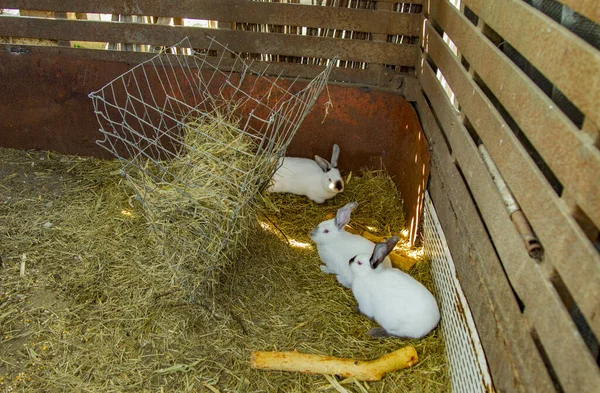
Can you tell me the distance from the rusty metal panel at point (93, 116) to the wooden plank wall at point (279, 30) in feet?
0.54

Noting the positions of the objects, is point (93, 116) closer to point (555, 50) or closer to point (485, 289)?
point (485, 289)

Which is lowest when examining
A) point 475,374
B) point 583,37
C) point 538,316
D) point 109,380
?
point 109,380

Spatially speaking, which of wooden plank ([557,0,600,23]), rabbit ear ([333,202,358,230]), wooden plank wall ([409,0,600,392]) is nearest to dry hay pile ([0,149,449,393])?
rabbit ear ([333,202,358,230])

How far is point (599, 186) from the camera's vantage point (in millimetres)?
1516

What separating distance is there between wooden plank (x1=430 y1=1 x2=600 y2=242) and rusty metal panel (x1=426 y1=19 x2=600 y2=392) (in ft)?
0.30

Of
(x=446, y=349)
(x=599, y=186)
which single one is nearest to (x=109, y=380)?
(x=446, y=349)

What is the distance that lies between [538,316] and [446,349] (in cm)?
136

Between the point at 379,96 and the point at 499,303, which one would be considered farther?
the point at 379,96

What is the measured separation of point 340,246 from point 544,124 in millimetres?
2058

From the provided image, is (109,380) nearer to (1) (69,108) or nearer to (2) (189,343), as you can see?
(2) (189,343)

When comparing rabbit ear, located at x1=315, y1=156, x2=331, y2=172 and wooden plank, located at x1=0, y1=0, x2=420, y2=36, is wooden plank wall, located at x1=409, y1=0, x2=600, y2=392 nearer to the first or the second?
wooden plank, located at x1=0, y1=0, x2=420, y2=36

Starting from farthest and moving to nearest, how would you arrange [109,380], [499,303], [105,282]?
[105,282] → [109,380] → [499,303]

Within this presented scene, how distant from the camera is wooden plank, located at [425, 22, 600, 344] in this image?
155cm

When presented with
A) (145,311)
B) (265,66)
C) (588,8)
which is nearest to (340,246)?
(145,311)
